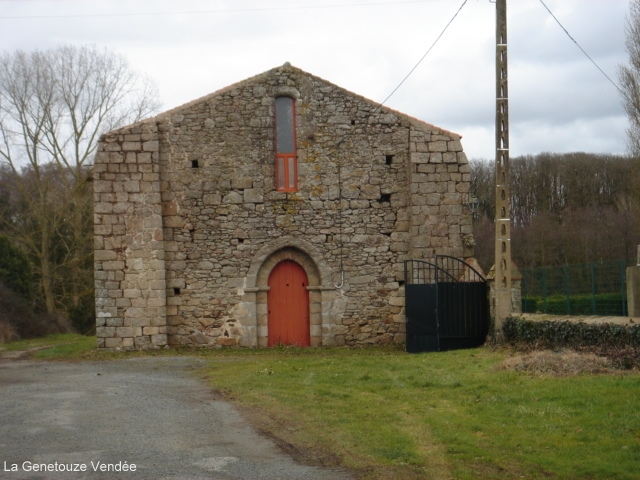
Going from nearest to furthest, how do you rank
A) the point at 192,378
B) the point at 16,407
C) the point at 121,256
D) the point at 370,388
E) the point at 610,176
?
the point at 16,407 → the point at 370,388 → the point at 192,378 → the point at 121,256 → the point at 610,176

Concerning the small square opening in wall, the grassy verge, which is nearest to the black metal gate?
the small square opening in wall

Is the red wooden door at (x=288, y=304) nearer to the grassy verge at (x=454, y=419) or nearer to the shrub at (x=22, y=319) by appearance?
the grassy verge at (x=454, y=419)

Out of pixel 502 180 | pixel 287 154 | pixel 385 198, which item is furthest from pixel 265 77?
pixel 502 180

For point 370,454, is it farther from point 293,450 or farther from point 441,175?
point 441,175

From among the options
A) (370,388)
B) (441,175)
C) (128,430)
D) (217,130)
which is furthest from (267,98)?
(128,430)

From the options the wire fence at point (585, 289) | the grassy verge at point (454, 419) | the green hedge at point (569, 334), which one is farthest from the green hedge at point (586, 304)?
the grassy verge at point (454, 419)

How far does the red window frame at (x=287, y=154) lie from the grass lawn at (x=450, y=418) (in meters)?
6.35

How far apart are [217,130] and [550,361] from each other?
34.0 feet

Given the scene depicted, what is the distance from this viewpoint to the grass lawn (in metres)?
7.51

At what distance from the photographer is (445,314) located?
18203 millimetres

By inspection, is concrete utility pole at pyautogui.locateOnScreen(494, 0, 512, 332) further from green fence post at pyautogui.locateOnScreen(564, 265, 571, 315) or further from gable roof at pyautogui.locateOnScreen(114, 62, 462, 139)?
green fence post at pyautogui.locateOnScreen(564, 265, 571, 315)

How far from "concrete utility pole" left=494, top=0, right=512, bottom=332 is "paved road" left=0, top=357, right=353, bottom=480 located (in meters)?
6.24

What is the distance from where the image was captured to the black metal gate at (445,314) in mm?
18172

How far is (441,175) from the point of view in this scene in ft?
65.3
